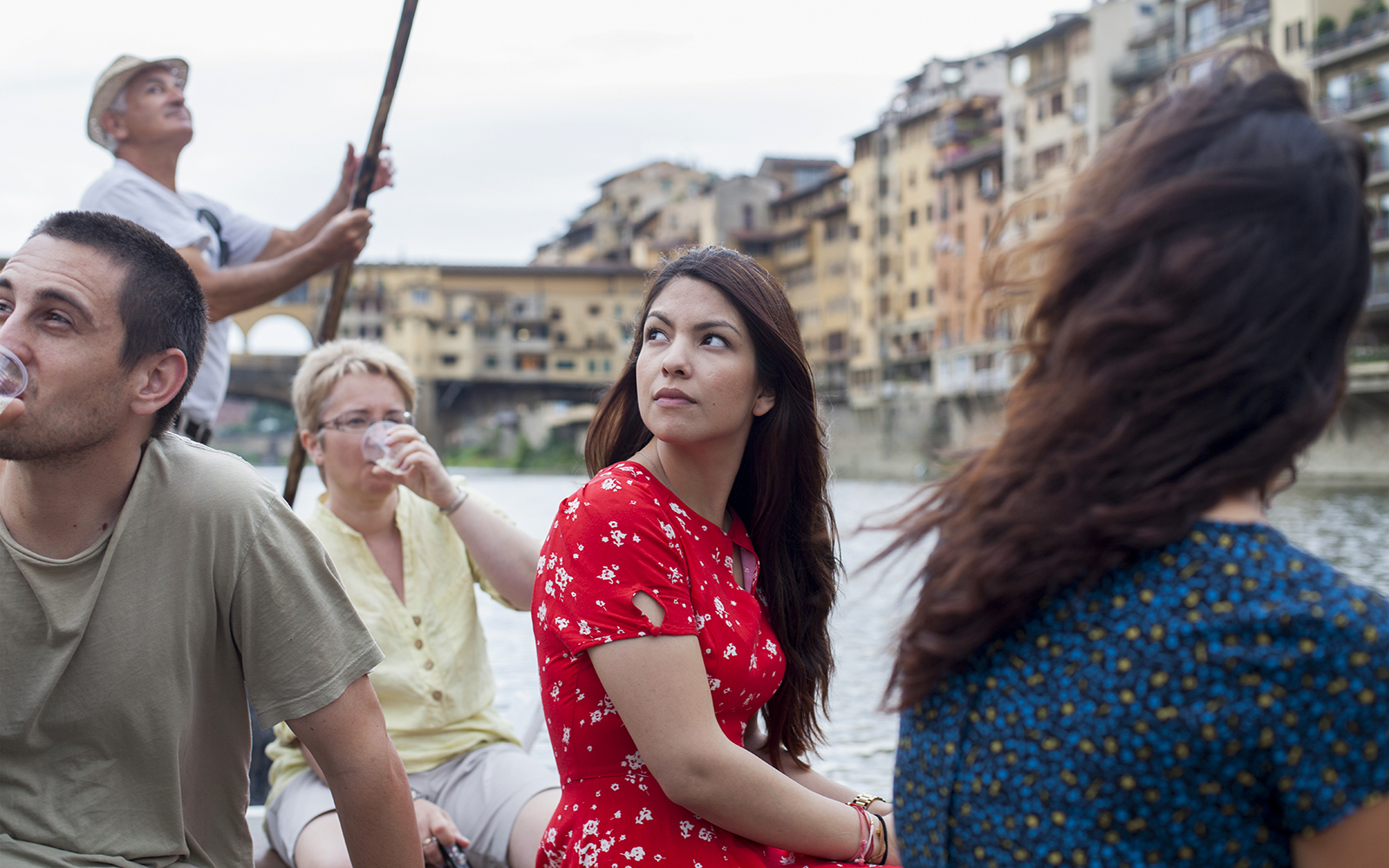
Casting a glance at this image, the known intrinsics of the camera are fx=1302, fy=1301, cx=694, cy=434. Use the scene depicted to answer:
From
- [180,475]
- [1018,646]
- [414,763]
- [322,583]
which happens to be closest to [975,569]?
[1018,646]

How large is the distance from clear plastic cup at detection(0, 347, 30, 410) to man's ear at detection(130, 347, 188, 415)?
14 centimetres

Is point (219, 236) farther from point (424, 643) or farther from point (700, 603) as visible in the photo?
point (700, 603)

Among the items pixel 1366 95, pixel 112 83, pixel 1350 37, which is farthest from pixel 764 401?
pixel 1350 37

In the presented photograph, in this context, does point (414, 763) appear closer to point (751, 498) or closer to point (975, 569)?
point (751, 498)

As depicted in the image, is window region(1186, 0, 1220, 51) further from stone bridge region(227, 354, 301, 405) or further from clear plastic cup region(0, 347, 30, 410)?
clear plastic cup region(0, 347, 30, 410)

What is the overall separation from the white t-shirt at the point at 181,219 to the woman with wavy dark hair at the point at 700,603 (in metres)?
1.98

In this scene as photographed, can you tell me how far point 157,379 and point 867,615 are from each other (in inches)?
470

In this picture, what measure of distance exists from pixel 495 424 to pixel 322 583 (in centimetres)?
8963

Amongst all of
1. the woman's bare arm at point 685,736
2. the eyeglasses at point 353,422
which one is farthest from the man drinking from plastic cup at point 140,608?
the eyeglasses at point 353,422

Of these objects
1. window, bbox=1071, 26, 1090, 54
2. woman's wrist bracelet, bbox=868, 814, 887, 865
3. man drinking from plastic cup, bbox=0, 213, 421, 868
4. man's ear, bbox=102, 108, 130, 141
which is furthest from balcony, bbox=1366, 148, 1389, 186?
man drinking from plastic cup, bbox=0, 213, 421, 868

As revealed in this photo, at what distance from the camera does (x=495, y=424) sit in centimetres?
9050

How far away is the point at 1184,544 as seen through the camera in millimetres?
1100

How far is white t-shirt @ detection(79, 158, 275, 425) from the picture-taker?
147 inches

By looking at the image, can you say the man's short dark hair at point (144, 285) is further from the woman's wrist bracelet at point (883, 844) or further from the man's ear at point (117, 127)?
the man's ear at point (117, 127)
